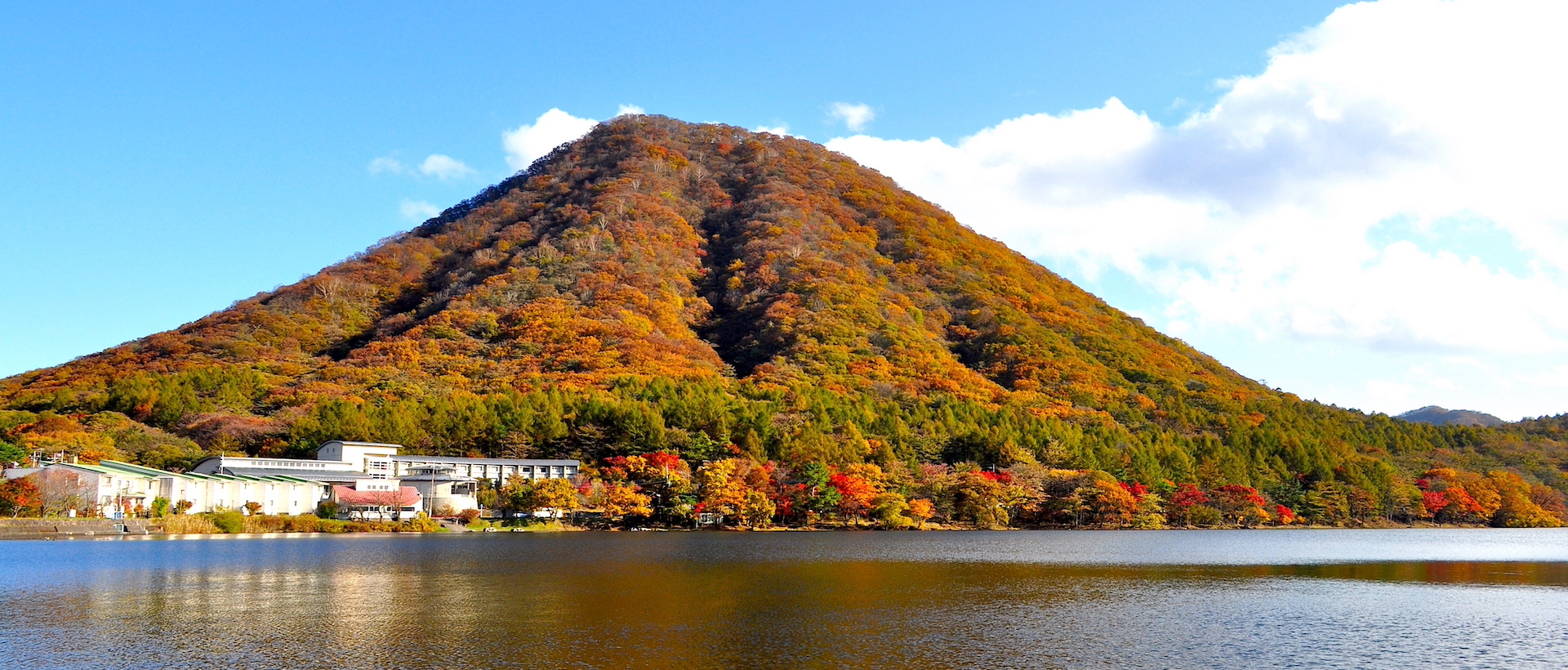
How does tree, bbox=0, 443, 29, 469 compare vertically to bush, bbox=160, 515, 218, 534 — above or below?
above

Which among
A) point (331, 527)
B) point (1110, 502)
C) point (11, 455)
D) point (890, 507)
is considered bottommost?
point (331, 527)

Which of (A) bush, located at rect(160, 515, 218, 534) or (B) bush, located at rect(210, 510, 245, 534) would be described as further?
(B) bush, located at rect(210, 510, 245, 534)

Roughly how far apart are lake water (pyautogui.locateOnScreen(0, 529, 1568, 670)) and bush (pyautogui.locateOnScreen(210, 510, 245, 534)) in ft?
36.2

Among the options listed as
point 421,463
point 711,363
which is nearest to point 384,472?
point 421,463

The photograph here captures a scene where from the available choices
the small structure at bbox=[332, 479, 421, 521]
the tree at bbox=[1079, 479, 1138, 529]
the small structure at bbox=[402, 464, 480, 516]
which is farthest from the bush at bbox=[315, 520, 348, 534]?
the tree at bbox=[1079, 479, 1138, 529]

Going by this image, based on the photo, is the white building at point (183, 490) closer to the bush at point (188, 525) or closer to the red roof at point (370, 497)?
the red roof at point (370, 497)

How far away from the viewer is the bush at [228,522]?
222 ft

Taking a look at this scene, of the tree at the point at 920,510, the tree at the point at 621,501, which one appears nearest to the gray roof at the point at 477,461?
the tree at the point at 621,501

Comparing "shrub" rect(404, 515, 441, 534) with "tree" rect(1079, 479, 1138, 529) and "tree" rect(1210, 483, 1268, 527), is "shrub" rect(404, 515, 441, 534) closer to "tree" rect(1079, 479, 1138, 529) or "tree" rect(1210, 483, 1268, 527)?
"tree" rect(1079, 479, 1138, 529)

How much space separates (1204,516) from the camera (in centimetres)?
9712

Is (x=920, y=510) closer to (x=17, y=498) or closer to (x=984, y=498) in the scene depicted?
(x=984, y=498)

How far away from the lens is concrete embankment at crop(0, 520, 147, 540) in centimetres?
5922

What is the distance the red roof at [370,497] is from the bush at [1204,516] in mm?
65817

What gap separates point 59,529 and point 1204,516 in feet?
285
